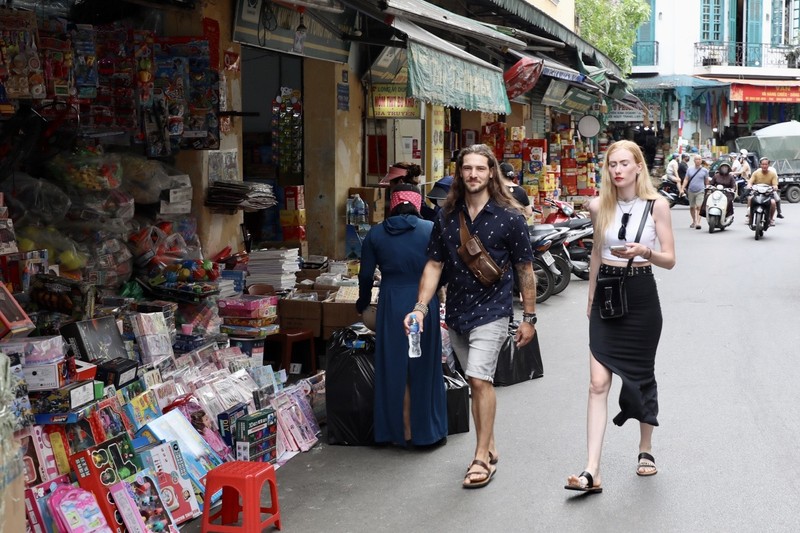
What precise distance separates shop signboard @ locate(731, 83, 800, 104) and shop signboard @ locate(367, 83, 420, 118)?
32480mm

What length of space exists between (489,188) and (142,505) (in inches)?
103

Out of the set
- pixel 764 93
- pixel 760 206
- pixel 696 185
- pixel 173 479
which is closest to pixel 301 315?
pixel 173 479

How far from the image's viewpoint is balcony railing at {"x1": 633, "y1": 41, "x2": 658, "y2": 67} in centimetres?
4484

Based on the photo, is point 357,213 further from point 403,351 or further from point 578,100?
point 578,100

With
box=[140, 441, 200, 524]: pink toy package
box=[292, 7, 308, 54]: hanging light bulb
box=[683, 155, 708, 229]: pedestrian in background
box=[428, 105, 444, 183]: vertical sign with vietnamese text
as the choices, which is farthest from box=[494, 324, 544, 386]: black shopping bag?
box=[683, 155, 708, 229]: pedestrian in background

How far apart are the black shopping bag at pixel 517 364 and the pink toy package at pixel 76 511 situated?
4289 millimetres

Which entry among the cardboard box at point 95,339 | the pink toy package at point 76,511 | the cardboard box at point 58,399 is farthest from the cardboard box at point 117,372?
the pink toy package at point 76,511

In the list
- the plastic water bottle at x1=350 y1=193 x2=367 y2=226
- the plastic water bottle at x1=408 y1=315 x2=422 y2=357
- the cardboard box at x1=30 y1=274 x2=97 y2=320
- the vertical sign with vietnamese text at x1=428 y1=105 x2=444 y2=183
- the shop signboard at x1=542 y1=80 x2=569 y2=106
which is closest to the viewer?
the plastic water bottle at x1=408 y1=315 x2=422 y2=357

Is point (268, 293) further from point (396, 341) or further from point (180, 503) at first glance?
point (180, 503)

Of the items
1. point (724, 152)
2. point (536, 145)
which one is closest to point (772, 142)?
point (724, 152)

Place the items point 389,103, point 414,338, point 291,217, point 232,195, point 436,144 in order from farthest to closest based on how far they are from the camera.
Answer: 1. point 436,144
2. point 389,103
3. point 291,217
4. point 232,195
5. point 414,338

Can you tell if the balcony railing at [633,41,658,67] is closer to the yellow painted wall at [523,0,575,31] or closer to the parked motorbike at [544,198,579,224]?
the yellow painted wall at [523,0,575,31]

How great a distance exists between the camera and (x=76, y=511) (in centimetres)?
476

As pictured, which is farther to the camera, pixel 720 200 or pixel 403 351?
pixel 720 200
